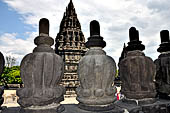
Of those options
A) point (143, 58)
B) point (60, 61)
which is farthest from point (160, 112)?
point (60, 61)

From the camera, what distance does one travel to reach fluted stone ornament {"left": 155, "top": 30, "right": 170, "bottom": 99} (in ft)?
11.6

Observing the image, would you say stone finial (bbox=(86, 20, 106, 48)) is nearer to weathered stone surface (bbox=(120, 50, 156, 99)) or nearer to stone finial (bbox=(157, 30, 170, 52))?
weathered stone surface (bbox=(120, 50, 156, 99))

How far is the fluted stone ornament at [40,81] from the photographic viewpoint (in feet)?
7.34

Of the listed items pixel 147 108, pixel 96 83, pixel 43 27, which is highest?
pixel 43 27

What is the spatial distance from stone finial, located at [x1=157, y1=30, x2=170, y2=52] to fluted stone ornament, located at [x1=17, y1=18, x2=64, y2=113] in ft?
9.50

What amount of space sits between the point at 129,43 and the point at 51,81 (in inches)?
84.8

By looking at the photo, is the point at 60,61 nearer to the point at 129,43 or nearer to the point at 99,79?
the point at 99,79

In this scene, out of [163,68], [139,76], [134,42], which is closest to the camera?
[139,76]

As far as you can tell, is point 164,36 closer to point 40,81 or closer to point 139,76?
point 139,76

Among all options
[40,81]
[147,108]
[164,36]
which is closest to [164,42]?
[164,36]

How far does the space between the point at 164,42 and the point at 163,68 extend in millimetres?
746

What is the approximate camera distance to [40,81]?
2.29m

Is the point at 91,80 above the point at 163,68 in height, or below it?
below

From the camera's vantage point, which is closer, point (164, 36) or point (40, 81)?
point (40, 81)
